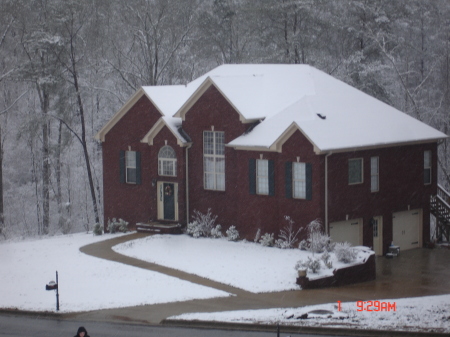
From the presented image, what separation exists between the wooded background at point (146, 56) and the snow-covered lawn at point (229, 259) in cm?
1477

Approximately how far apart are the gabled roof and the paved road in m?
10.7

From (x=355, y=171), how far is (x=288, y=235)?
3.70 metres

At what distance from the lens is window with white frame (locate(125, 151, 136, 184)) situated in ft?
118

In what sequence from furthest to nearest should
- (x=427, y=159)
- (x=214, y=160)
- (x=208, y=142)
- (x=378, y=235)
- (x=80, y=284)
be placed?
(x=427, y=159)
(x=208, y=142)
(x=214, y=160)
(x=378, y=235)
(x=80, y=284)

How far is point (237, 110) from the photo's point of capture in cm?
3183

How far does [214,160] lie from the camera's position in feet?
108

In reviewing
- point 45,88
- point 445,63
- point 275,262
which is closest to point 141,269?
point 275,262

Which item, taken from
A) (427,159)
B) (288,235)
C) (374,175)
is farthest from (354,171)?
(427,159)

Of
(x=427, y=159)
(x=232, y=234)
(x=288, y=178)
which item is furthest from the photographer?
(x=427, y=159)

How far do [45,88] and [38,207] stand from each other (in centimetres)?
1011

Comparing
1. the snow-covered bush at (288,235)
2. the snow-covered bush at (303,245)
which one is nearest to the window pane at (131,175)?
the snow-covered bush at (288,235)

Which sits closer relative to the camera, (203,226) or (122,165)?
(203,226)

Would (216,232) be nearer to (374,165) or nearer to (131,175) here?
(131,175)
